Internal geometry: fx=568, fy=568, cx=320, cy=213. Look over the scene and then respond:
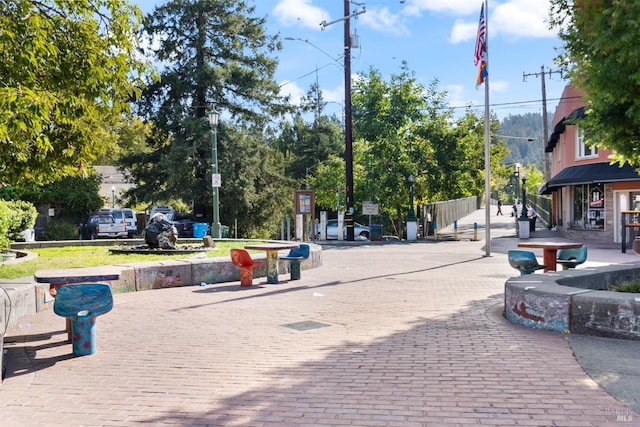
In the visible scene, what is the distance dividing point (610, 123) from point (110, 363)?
7.47 metres

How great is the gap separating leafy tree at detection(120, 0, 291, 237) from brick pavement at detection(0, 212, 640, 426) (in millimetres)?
24315

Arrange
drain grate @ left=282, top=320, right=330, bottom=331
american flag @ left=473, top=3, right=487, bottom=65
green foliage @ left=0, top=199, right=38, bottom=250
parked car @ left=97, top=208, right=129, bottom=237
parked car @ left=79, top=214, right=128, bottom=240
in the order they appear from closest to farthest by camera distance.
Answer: drain grate @ left=282, top=320, right=330, bottom=331 < green foliage @ left=0, top=199, right=38, bottom=250 < american flag @ left=473, top=3, right=487, bottom=65 < parked car @ left=79, top=214, right=128, bottom=240 < parked car @ left=97, top=208, right=129, bottom=237

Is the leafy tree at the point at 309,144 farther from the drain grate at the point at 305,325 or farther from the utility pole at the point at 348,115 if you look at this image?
the drain grate at the point at 305,325

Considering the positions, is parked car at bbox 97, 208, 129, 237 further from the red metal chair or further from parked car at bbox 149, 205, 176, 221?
the red metal chair

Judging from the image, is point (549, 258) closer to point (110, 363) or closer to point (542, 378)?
point (542, 378)

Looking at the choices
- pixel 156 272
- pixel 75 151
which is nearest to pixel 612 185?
pixel 156 272

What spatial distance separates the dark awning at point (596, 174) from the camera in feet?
73.6

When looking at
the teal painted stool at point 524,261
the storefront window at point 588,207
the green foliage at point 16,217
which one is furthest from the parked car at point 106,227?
the teal painted stool at point 524,261

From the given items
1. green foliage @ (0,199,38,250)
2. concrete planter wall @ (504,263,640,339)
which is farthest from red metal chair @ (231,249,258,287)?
green foliage @ (0,199,38,250)

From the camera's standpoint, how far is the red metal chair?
11.3m

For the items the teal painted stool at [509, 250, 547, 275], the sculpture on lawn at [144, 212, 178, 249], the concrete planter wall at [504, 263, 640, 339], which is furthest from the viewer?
the sculpture on lawn at [144, 212, 178, 249]

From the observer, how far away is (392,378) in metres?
5.32

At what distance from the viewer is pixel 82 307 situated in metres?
6.22

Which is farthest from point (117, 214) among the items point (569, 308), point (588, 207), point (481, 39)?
point (569, 308)
